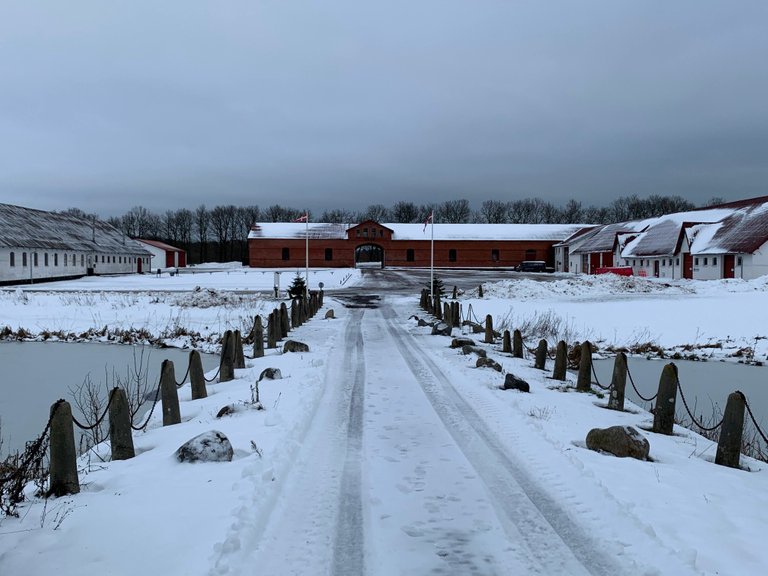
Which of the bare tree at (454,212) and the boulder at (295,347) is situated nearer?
the boulder at (295,347)

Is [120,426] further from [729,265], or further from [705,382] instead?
[729,265]

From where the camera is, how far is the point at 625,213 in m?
120

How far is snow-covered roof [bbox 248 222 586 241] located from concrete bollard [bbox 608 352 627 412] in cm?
6617

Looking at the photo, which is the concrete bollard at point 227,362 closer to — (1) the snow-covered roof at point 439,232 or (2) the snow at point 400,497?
(2) the snow at point 400,497

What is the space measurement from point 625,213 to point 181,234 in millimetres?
88237

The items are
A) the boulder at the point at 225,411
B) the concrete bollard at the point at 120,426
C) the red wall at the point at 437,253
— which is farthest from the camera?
the red wall at the point at 437,253

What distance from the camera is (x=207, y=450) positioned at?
6.21 metres

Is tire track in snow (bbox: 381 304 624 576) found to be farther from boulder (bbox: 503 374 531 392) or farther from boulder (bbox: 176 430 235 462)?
boulder (bbox: 176 430 235 462)

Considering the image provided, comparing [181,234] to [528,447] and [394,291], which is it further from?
[528,447]

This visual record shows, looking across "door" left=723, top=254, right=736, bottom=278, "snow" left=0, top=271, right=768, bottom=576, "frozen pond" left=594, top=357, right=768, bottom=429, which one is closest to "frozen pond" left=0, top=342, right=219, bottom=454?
"snow" left=0, top=271, right=768, bottom=576

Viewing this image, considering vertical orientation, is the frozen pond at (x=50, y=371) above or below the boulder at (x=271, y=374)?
below

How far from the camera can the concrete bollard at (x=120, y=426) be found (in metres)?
6.36

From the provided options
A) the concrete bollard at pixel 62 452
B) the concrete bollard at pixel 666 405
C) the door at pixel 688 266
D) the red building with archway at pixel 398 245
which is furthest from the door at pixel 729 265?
the concrete bollard at pixel 62 452

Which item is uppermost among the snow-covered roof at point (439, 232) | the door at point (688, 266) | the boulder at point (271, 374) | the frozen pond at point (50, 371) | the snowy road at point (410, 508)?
the snow-covered roof at point (439, 232)
